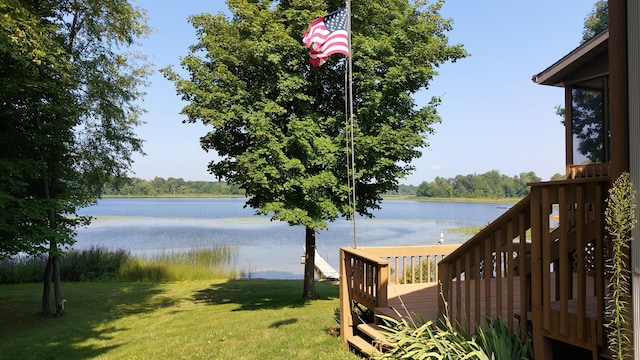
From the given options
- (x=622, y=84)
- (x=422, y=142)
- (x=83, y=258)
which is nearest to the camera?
(x=622, y=84)

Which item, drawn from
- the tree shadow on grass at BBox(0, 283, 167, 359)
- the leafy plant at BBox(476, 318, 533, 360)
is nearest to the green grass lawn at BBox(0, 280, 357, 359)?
the tree shadow on grass at BBox(0, 283, 167, 359)

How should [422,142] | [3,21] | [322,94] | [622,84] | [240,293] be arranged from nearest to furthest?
1. [622,84]
2. [3,21]
3. [422,142]
4. [322,94]
5. [240,293]

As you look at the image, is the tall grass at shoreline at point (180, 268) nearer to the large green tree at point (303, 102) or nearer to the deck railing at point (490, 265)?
the large green tree at point (303, 102)

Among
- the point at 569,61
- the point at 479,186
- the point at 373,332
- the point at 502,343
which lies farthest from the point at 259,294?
the point at 479,186

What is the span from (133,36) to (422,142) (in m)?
8.66

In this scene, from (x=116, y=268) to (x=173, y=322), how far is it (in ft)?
27.9

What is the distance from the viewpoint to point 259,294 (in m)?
12.5

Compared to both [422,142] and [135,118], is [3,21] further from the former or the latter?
[422,142]

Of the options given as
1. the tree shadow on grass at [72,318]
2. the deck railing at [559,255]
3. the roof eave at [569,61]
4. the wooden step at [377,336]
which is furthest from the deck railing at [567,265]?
the tree shadow on grass at [72,318]

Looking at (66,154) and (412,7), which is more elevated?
(412,7)

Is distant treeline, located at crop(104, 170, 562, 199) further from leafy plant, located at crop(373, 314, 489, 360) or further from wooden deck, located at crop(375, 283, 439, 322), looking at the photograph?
leafy plant, located at crop(373, 314, 489, 360)

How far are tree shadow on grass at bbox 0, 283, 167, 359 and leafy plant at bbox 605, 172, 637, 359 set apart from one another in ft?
23.9

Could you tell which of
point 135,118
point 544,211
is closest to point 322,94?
point 135,118

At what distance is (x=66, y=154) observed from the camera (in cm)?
1087
